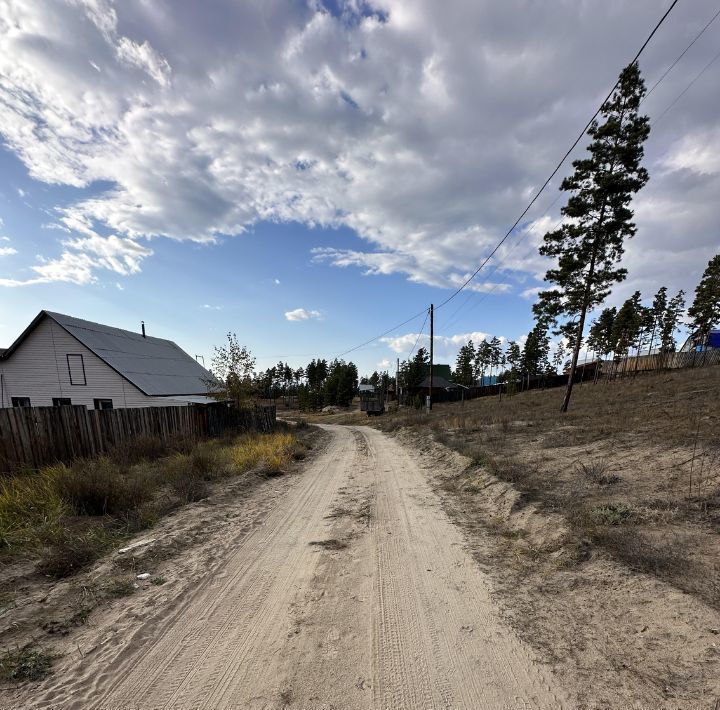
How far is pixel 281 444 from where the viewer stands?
13.5 metres

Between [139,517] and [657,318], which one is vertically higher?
[657,318]

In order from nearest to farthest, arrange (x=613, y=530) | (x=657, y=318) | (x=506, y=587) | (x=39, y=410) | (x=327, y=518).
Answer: (x=506, y=587) < (x=613, y=530) < (x=327, y=518) < (x=39, y=410) < (x=657, y=318)

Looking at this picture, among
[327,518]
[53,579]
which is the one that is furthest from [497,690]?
[53,579]

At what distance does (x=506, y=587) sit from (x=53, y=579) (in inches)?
196

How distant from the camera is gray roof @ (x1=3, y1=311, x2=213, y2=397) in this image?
955 inches

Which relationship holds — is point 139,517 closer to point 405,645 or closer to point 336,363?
point 405,645

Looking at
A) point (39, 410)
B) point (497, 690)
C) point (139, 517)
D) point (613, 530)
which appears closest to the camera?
point (497, 690)

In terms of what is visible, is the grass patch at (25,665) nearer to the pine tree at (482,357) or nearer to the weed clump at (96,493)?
the weed clump at (96,493)

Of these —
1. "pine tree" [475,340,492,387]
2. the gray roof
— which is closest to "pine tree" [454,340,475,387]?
"pine tree" [475,340,492,387]

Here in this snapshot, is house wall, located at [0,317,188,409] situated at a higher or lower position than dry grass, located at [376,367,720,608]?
higher

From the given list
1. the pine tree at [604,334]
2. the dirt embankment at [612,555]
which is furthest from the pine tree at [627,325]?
the dirt embankment at [612,555]

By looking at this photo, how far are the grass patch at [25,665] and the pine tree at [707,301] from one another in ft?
179

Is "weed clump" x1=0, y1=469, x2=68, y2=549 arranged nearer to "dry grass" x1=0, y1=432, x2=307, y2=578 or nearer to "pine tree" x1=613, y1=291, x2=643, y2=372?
"dry grass" x1=0, y1=432, x2=307, y2=578

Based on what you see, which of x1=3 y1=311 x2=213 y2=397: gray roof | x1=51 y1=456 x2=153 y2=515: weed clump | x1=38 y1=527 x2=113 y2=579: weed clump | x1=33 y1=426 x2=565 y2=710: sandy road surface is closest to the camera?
x1=33 y1=426 x2=565 y2=710: sandy road surface
